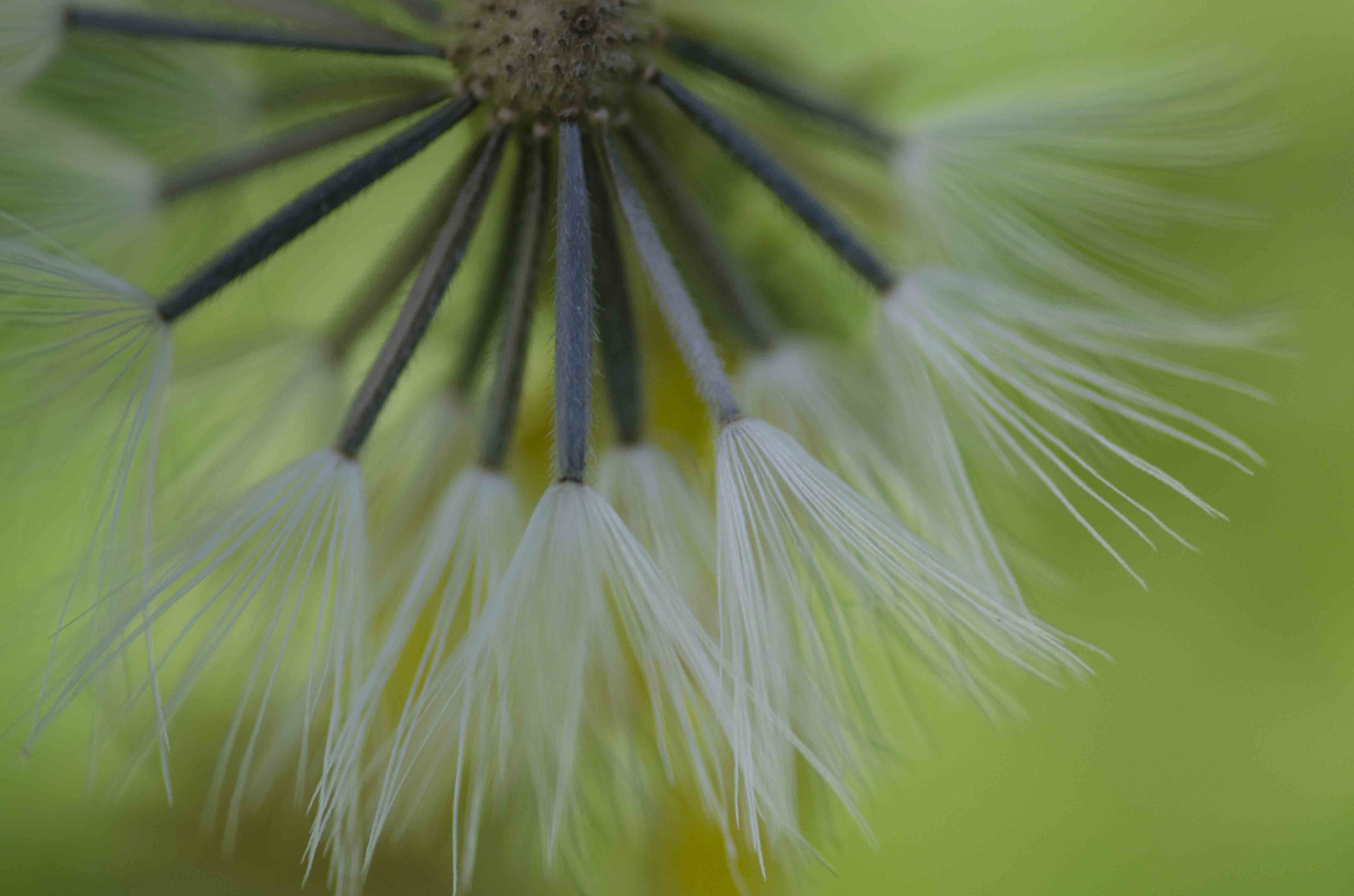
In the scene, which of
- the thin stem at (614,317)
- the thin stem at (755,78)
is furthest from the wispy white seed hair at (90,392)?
the thin stem at (755,78)

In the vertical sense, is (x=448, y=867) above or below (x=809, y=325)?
below

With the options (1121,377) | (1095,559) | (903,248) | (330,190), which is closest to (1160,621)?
(1095,559)

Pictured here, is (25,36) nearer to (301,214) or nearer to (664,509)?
(301,214)

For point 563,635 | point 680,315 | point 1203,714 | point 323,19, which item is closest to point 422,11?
point 323,19

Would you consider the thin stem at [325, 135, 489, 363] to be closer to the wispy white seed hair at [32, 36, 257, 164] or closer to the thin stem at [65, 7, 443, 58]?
the thin stem at [65, 7, 443, 58]

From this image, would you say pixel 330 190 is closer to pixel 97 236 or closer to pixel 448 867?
pixel 97 236

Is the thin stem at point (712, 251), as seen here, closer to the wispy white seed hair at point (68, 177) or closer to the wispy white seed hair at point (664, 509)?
the wispy white seed hair at point (664, 509)
